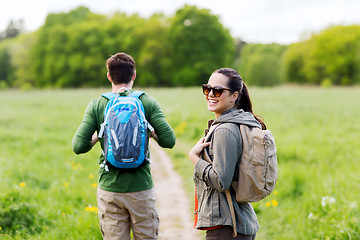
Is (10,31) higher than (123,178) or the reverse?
higher

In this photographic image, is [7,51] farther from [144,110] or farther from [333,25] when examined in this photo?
[144,110]

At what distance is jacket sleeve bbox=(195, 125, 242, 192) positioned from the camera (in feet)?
6.87

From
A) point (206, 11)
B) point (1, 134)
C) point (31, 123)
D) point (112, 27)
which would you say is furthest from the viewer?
point (112, 27)

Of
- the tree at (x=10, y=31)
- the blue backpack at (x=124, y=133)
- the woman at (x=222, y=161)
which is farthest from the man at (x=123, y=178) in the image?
the tree at (x=10, y=31)

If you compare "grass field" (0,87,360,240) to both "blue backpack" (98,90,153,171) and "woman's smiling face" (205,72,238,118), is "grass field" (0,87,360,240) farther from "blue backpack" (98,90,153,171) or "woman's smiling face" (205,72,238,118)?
"woman's smiling face" (205,72,238,118)

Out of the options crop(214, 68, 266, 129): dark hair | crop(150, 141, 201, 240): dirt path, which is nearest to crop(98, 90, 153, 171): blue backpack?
crop(214, 68, 266, 129): dark hair

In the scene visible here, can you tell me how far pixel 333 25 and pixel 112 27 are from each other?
150 ft

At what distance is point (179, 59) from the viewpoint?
50.8 meters

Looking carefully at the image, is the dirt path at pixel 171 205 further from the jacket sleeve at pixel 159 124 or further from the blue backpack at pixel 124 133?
the blue backpack at pixel 124 133

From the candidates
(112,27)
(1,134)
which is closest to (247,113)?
(1,134)

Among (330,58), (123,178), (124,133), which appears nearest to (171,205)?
(123,178)

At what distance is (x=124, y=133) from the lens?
2576 millimetres

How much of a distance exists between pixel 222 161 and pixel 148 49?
50092mm

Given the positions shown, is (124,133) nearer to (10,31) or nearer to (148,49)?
(148,49)
